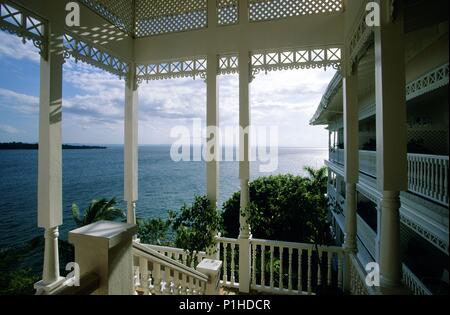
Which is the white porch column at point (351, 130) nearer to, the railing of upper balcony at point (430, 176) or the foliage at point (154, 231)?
the railing of upper balcony at point (430, 176)

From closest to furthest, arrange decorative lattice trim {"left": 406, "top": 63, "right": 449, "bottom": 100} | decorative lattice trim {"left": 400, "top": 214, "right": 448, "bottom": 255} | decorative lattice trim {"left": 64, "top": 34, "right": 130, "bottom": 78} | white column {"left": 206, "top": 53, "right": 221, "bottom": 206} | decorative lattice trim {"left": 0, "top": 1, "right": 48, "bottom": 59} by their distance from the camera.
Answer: decorative lattice trim {"left": 0, "top": 1, "right": 48, "bottom": 59}, decorative lattice trim {"left": 400, "top": 214, "right": 448, "bottom": 255}, decorative lattice trim {"left": 406, "top": 63, "right": 449, "bottom": 100}, decorative lattice trim {"left": 64, "top": 34, "right": 130, "bottom": 78}, white column {"left": 206, "top": 53, "right": 221, "bottom": 206}

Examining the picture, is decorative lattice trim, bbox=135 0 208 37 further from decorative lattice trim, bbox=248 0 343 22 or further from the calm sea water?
the calm sea water

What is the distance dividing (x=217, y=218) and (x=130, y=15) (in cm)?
403

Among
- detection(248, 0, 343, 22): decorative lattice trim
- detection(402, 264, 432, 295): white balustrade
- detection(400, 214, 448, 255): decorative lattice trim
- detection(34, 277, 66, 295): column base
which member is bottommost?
detection(402, 264, 432, 295): white balustrade

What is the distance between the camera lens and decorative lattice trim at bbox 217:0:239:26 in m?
4.08

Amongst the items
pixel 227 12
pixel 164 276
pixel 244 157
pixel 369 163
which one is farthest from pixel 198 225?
pixel 369 163

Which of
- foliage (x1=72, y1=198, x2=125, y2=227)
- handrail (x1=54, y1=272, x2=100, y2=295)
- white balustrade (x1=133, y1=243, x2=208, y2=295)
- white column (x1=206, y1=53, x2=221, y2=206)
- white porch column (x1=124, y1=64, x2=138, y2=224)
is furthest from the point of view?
foliage (x1=72, y1=198, x2=125, y2=227)

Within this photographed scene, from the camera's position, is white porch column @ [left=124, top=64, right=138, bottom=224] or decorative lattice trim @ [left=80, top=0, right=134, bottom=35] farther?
white porch column @ [left=124, top=64, right=138, bottom=224]

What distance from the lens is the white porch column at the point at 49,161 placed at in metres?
2.88

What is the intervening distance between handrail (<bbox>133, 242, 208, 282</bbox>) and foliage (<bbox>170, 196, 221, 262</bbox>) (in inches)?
53.3

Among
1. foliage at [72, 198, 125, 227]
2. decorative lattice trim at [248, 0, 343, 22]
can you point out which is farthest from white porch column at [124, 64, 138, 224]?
foliage at [72, 198, 125, 227]

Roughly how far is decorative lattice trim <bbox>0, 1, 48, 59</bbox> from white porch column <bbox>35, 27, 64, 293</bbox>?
9cm

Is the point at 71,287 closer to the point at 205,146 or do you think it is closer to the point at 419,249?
the point at 205,146

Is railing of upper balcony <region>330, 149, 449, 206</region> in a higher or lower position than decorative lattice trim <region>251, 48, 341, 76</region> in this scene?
lower
